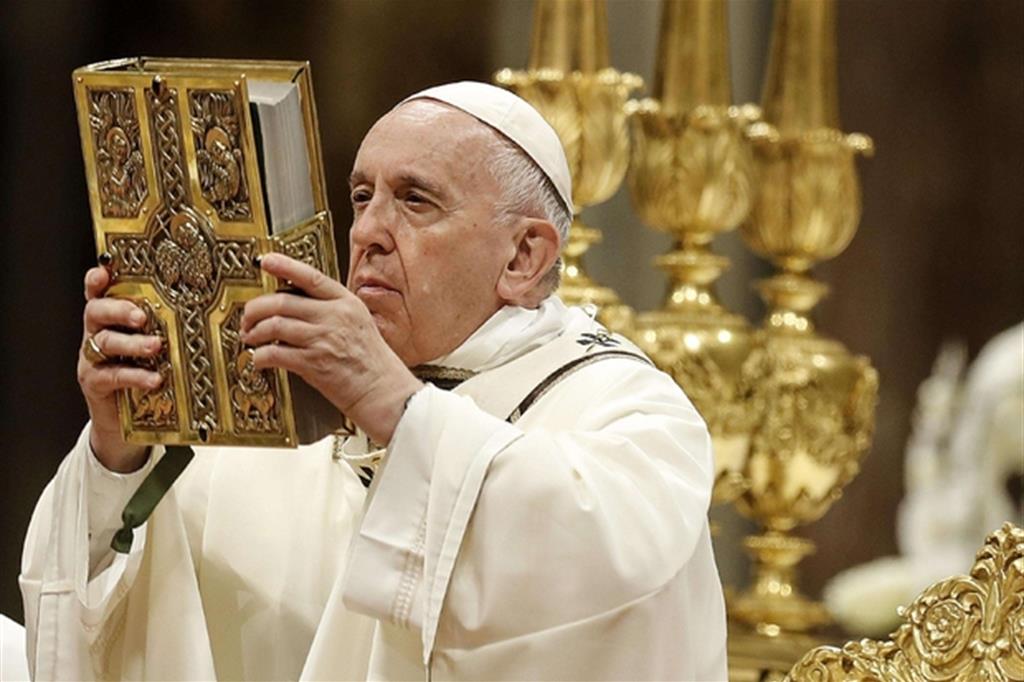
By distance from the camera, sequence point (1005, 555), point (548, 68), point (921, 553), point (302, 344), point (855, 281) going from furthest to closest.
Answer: point (855, 281) < point (921, 553) < point (548, 68) < point (1005, 555) < point (302, 344)

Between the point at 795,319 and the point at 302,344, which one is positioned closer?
the point at 302,344

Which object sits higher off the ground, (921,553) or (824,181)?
(824,181)

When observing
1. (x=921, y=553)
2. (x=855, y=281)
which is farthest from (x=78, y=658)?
(x=855, y=281)

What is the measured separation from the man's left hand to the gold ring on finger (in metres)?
0.28

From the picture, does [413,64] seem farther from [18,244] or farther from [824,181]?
[824,181]

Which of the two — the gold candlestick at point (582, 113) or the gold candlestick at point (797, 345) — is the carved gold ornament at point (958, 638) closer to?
the gold candlestick at point (582, 113)

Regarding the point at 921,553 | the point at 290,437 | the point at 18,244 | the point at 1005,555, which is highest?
the point at 290,437

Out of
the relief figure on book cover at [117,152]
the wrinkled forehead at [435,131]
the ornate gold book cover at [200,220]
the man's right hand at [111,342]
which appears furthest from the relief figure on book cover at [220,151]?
the wrinkled forehead at [435,131]

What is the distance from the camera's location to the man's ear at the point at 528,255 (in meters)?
4.29

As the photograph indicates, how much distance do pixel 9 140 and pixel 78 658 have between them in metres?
4.10

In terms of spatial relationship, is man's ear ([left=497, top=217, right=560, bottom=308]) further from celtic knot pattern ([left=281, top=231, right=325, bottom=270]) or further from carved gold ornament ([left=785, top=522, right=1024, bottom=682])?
carved gold ornament ([left=785, top=522, right=1024, bottom=682])

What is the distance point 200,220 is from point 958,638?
1.33 m

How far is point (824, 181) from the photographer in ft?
22.6

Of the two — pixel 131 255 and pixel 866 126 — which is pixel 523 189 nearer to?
pixel 131 255
